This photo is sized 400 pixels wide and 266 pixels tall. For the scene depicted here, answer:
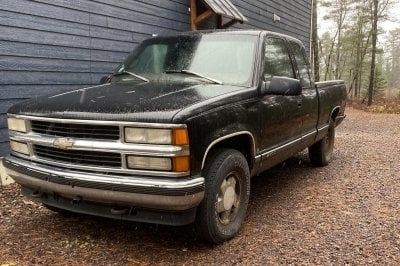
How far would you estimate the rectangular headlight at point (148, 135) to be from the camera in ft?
9.22

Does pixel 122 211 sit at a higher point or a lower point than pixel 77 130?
lower

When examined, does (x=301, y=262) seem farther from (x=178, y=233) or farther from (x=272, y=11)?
(x=272, y=11)

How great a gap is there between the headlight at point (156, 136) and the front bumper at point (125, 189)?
0.90 ft

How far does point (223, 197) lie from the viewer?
3.41 metres

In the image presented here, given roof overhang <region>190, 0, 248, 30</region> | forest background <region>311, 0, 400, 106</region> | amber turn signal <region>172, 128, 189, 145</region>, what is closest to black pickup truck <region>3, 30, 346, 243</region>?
amber turn signal <region>172, 128, 189, 145</region>

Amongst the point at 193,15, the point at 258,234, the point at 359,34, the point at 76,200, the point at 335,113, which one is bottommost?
the point at 258,234

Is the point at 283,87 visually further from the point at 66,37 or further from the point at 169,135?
the point at 66,37

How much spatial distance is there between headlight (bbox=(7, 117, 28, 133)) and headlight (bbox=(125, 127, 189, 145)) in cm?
116

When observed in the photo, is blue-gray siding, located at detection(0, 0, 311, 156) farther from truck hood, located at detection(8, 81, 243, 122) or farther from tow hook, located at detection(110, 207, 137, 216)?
tow hook, located at detection(110, 207, 137, 216)

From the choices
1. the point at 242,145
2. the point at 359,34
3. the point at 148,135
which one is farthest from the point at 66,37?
the point at 359,34

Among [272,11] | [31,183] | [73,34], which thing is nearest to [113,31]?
[73,34]

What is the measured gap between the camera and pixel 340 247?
134 inches

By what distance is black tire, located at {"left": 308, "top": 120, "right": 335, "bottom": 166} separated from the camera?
20.7ft

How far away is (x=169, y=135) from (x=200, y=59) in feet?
5.16
